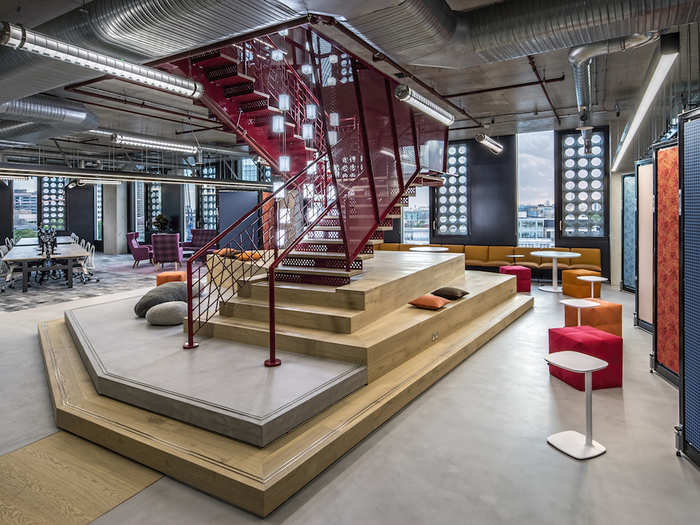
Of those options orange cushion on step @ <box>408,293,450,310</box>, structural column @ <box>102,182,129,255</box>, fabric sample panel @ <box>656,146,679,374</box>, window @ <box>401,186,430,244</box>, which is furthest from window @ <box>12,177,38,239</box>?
fabric sample panel @ <box>656,146,679,374</box>

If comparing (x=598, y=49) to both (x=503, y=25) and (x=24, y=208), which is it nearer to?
(x=503, y=25)

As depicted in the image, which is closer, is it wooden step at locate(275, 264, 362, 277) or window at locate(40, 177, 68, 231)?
wooden step at locate(275, 264, 362, 277)

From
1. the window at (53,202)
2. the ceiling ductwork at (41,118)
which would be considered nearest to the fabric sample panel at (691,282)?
the ceiling ductwork at (41,118)

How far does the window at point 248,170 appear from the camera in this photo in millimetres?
17266

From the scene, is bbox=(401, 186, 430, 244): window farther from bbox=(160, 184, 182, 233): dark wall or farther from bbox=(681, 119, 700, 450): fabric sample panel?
bbox=(681, 119, 700, 450): fabric sample panel

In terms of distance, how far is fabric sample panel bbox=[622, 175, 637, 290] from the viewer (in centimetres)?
973

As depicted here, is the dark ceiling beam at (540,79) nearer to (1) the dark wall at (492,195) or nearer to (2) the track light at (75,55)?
(1) the dark wall at (492,195)

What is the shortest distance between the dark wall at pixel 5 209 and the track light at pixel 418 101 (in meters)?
18.7

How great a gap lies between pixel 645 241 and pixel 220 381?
18.3 feet

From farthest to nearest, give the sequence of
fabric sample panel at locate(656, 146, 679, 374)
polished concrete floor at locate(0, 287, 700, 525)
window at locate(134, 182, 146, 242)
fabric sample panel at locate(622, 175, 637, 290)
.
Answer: window at locate(134, 182, 146, 242) → fabric sample panel at locate(622, 175, 637, 290) → fabric sample panel at locate(656, 146, 679, 374) → polished concrete floor at locate(0, 287, 700, 525)

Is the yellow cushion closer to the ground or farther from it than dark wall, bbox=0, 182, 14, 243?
closer to the ground

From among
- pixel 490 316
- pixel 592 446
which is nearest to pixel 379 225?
pixel 490 316

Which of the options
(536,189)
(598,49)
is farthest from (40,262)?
(536,189)

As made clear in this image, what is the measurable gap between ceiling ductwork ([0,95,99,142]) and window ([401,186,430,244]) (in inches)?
362
